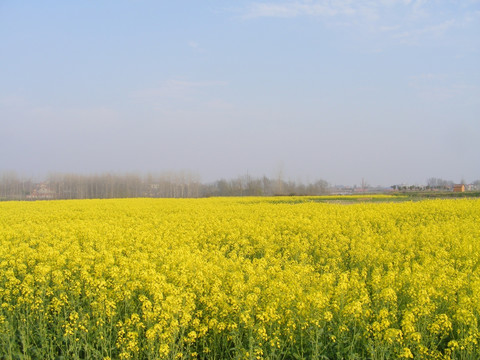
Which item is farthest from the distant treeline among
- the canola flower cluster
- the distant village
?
the canola flower cluster

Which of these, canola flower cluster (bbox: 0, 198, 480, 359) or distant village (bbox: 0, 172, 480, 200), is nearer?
canola flower cluster (bbox: 0, 198, 480, 359)

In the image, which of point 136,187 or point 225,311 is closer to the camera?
point 225,311

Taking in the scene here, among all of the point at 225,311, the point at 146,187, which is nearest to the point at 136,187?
the point at 146,187

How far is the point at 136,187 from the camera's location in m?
87.8

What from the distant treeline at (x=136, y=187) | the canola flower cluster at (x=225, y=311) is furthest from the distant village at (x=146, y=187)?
the canola flower cluster at (x=225, y=311)

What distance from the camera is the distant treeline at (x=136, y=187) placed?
81188 mm

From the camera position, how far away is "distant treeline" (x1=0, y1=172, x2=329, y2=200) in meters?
81.2

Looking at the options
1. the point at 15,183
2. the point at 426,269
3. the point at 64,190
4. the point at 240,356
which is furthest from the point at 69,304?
the point at 15,183

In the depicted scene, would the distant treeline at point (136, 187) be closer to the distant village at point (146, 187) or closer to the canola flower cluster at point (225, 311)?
the distant village at point (146, 187)

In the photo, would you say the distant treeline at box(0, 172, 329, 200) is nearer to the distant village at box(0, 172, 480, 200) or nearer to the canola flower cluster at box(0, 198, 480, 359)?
the distant village at box(0, 172, 480, 200)

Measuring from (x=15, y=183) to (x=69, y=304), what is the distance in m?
93.0

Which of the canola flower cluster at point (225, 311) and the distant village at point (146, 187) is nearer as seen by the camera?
the canola flower cluster at point (225, 311)

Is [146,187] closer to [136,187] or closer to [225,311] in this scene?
[136,187]

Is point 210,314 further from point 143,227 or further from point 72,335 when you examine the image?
point 143,227
